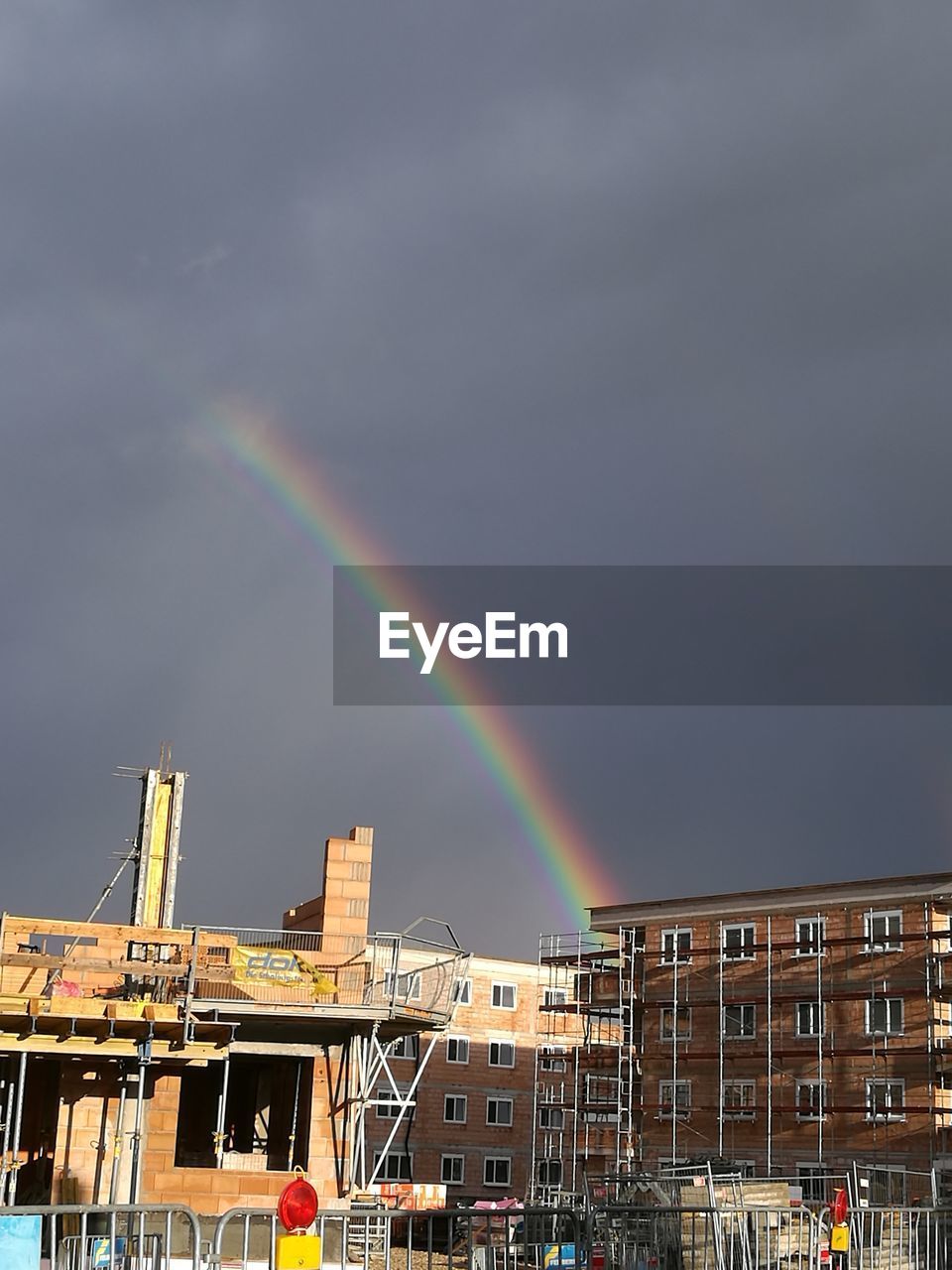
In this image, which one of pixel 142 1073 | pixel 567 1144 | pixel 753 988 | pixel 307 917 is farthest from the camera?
pixel 567 1144

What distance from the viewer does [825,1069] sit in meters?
54.2

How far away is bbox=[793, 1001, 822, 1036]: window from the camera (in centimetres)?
5519

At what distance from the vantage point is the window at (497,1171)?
6644 centimetres

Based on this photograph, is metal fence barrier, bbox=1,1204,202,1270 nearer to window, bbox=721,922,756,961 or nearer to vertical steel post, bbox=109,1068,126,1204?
vertical steel post, bbox=109,1068,126,1204

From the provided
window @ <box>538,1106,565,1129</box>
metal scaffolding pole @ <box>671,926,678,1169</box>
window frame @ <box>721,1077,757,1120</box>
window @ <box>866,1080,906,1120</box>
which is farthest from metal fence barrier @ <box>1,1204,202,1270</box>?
window @ <box>538,1106,565,1129</box>

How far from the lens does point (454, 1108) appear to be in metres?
66.7

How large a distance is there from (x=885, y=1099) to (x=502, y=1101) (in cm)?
2171

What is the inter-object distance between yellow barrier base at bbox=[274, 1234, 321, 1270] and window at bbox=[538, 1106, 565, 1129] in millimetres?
60509

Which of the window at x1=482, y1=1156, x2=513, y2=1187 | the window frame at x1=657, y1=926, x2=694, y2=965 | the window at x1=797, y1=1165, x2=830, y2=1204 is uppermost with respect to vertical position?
the window frame at x1=657, y1=926, x2=694, y2=965

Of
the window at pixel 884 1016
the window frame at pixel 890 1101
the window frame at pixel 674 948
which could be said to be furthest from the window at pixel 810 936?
the window frame at pixel 890 1101

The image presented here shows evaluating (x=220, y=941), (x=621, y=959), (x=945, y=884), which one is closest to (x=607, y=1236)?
(x=220, y=941)

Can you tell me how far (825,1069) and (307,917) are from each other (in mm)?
30401

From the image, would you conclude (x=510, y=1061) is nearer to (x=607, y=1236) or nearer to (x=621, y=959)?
(x=621, y=959)

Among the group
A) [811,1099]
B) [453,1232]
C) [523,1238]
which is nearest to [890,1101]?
[811,1099]
